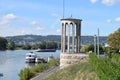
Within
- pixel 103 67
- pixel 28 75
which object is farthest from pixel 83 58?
pixel 103 67

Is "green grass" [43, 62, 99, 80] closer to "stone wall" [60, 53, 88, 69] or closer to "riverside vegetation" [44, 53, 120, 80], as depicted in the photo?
"riverside vegetation" [44, 53, 120, 80]

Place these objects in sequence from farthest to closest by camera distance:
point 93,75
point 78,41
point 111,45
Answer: point 111,45, point 78,41, point 93,75

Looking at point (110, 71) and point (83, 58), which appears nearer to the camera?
point (110, 71)

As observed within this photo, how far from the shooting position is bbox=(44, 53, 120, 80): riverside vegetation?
59.5 ft

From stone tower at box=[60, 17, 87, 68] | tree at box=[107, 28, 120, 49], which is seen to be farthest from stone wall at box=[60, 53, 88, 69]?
tree at box=[107, 28, 120, 49]

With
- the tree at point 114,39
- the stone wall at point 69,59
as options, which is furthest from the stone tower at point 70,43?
the tree at point 114,39

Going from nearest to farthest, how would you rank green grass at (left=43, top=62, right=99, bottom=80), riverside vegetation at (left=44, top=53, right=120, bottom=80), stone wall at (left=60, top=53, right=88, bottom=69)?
riverside vegetation at (left=44, top=53, right=120, bottom=80), green grass at (left=43, top=62, right=99, bottom=80), stone wall at (left=60, top=53, right=88, bottom=69)

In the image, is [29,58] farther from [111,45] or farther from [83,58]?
[83,58]

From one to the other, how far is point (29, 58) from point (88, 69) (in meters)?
86.2

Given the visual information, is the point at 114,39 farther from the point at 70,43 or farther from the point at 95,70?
the point at 95,70

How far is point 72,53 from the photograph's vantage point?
137 ft

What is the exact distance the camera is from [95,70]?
2411 cm

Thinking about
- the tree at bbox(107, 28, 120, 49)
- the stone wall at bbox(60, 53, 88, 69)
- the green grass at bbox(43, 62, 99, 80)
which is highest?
the tree at bbox(107, 28, 120, 49)

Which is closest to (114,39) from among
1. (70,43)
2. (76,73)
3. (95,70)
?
(70,43)
